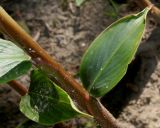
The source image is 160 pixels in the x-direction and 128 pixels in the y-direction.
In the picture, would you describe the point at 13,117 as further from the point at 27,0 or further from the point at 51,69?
the point at 51,69

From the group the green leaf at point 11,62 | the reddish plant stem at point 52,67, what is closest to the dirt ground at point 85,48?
the reddish plant stem at point 52,67

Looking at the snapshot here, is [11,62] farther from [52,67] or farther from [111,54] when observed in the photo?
[111,54]

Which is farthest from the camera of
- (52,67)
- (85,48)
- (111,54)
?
(85,48)

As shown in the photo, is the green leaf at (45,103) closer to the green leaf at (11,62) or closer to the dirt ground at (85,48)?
the green leaf at (11,62)

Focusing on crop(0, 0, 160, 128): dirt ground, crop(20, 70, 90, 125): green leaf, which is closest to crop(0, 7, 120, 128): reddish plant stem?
crop(20, 70, 90, 125): green leaf

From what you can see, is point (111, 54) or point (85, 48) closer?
point (111, 54)

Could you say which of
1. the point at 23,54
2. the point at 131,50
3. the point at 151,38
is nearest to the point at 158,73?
the point at 151,38

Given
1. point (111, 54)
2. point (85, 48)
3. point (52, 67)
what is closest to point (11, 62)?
point (52, 67)
